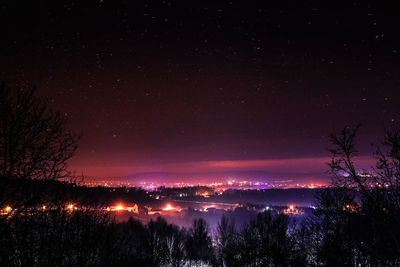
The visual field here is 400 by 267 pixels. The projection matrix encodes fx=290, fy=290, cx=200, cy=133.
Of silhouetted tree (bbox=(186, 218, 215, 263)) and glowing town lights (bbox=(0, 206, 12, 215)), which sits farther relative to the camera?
silhouetted tree (bbox=(186, 218, 215, 263))

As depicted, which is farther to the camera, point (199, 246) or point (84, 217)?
point (199, 246)

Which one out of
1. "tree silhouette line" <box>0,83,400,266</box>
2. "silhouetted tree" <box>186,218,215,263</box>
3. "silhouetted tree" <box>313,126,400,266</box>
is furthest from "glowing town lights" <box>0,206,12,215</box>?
"silhouetted tree" <box>186,218,215,263</box>

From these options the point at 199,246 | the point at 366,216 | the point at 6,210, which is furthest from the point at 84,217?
the point at 199,246

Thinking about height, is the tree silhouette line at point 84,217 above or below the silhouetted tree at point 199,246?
above

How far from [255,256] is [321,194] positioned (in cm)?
1042

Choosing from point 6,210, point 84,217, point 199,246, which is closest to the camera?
point 6,210

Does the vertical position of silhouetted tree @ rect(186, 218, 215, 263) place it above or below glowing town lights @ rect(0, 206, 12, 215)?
below

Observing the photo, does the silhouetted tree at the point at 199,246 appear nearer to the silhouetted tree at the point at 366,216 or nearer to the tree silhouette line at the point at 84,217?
the tree silhouette line at the point at 84,217

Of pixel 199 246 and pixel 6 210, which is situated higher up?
pixel 6 210

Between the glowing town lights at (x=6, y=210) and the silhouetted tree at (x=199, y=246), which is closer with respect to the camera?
the glowing town lights at (x=6, y=210)

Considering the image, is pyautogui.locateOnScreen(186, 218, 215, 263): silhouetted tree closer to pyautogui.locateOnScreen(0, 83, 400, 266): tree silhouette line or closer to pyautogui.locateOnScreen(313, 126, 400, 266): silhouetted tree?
pyautogui.locateOnScreen(0, 83, 400, 266): tree silhouette line

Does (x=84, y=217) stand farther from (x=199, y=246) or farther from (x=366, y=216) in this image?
(x=199, y=246)

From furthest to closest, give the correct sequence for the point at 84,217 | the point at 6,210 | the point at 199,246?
the point at 199,246, the point at 84,217, the point at 6,210

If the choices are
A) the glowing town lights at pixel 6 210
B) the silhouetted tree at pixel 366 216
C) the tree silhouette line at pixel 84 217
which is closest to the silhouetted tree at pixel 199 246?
the tree silhouette line at pixel 84 217
